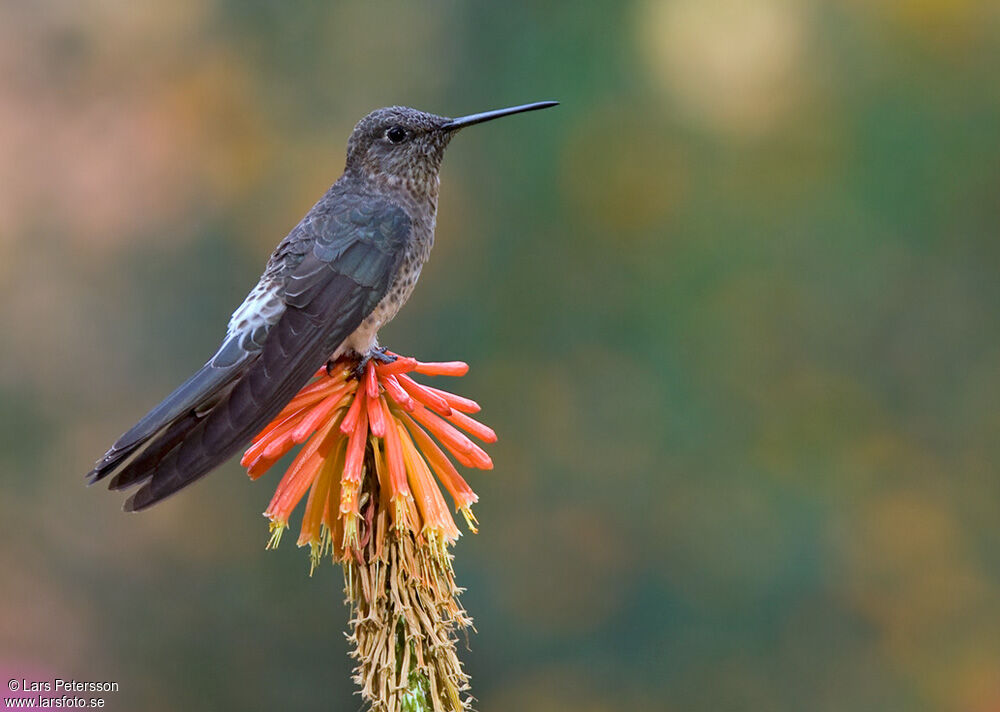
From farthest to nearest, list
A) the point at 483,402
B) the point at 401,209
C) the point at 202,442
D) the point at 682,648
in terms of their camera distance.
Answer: the point at 483,402 < the point at 682,648 < the point at 401,209 < the point at 202,442

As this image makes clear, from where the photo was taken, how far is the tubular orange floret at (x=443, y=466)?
9.36ft

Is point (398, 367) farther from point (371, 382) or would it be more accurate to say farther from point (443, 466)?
point (443, 466)

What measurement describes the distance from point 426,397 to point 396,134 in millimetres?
1228

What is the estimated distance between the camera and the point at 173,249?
6.95 m

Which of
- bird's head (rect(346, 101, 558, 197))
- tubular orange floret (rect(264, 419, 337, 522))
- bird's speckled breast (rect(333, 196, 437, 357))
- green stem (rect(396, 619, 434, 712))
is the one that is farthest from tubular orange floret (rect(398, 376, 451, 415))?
bird's head (rect(346, 101, 558, 197))

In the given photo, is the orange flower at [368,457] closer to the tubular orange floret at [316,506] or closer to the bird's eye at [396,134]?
the tubular orange floret at [316,506]

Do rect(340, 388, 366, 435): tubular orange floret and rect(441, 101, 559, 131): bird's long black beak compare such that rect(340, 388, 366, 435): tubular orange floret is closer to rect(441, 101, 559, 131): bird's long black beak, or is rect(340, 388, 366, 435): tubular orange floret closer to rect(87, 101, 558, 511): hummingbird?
rect(87, 101, 558, 511): hummingbird

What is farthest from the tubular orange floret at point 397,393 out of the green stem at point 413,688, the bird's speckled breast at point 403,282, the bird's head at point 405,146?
the bird's head at point 405,146

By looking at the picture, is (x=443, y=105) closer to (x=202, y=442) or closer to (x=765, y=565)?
(x=765, y=565)

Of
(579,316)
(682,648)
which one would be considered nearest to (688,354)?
(579,316)

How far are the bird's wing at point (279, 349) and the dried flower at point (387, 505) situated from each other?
99 mm

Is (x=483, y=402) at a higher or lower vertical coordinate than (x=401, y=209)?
higher

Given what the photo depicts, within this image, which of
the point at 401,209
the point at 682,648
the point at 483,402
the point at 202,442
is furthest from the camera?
the point at 483,402

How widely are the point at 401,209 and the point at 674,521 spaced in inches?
150
